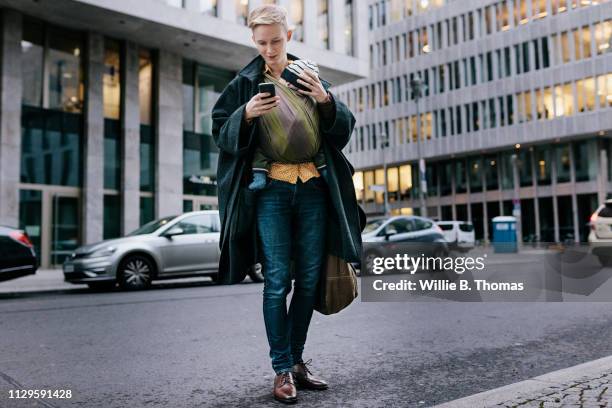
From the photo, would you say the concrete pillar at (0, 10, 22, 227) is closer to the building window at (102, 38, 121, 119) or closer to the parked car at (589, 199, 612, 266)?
the building window at (102, 38, 121, 119)

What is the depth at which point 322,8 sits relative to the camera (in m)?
29.0

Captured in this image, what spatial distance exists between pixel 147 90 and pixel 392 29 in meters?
37.6

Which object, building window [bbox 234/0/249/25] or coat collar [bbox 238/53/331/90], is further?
building window [bbox 234/0/249/25]

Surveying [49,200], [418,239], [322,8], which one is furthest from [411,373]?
[322,8]

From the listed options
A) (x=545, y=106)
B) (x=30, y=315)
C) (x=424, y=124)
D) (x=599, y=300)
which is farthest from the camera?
(x=424, y=124)

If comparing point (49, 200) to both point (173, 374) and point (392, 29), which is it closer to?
point (173, 374)

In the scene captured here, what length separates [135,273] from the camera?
39.9 feet

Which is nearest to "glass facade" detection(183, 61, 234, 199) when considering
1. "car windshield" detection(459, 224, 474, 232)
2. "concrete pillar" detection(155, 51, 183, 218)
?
"concrete pillar" detection(155, 51, 183, 218)

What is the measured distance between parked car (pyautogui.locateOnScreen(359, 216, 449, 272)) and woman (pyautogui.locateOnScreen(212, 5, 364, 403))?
11414 mm

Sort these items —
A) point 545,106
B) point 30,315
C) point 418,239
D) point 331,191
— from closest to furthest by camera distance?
point 331,191
point 30,315
point 418,239
point 545,106

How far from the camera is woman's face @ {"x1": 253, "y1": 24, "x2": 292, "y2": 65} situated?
3.18 m

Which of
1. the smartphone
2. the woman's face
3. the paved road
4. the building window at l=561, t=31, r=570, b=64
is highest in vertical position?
the building window at l=561, t=31, r=570, b=64

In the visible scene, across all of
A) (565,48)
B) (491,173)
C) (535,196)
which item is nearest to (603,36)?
(565,48)

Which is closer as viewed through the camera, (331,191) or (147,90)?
(331,191)
